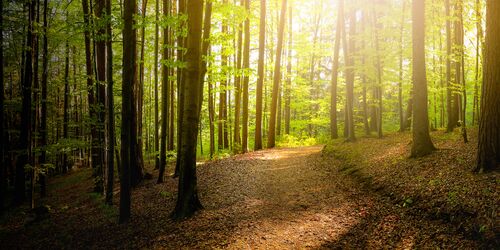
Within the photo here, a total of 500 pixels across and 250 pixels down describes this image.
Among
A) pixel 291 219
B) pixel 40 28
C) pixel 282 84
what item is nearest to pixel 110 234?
pixel 291 219

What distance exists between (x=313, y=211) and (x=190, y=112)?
4056 millimetres

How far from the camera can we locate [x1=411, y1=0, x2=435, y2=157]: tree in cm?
987

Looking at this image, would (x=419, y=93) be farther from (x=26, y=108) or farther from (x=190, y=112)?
(x=26, y=108)

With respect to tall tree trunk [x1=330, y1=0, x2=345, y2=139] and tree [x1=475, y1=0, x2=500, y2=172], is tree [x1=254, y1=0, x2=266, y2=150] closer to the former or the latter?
tall tree trunk [x1=330, y1=0, x2=345, y2=139]

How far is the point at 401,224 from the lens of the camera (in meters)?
6.43

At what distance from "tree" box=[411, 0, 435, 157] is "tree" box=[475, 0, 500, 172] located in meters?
2.58

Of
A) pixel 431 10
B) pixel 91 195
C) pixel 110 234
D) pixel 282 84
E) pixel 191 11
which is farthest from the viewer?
pixel 282 84

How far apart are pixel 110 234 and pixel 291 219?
5.11 meters

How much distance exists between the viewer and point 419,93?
33.4 feet

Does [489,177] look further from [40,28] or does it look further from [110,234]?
[40,28]

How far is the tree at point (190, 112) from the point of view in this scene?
8094 mm

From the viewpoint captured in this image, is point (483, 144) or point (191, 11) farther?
Result: point (191, 11)

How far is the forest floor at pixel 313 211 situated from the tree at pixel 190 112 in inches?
19.9

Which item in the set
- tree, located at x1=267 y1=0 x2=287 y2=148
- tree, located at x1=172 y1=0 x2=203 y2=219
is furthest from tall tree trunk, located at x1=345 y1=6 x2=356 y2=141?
tree, located at x1=172 y1=0 x2=203 y2=219
